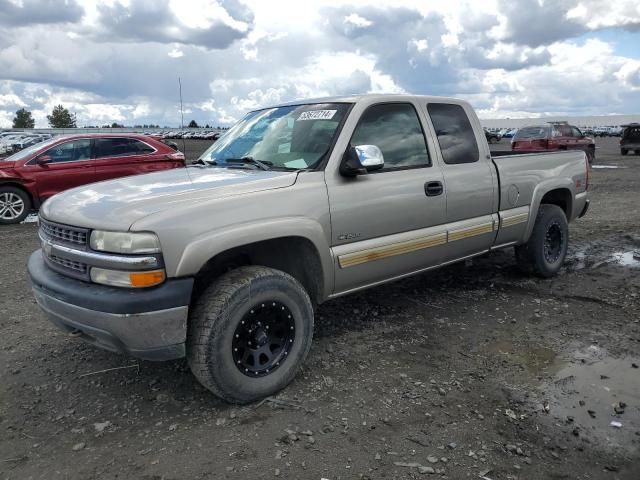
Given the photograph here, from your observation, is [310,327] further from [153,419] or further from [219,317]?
[153,419]

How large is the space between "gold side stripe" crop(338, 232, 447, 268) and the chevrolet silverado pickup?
0.01 metres

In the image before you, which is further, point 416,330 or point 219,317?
point 416,330

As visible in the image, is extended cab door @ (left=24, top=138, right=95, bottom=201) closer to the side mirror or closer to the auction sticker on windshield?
the auction sticker on windshield

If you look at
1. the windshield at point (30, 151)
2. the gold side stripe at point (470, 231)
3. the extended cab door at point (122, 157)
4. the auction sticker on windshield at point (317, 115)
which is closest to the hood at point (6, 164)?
the windshield at point (30, 151)

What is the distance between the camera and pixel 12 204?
979 cm

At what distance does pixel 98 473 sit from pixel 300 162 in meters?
2.25

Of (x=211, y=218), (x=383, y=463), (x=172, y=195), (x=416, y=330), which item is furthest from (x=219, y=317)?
(x=416, y=330)

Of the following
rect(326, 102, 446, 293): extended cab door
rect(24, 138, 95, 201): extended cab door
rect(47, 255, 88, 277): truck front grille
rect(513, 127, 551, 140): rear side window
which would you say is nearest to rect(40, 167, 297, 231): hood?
rect(47, 255, 88, 277): truck front grille

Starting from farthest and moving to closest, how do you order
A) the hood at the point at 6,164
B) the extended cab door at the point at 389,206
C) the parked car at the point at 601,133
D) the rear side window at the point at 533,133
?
the parked car at the point at 601,133, the rear side window at the point at 533,133, the hood at the point at 6,164, the extended cab door at the point at 389,206

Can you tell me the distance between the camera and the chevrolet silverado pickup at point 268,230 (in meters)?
2.90

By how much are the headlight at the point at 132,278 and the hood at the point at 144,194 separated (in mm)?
242

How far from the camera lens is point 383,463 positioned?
107 inches

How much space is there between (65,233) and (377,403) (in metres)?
2.13

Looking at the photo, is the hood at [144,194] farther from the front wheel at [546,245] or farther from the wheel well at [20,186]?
the wheel well at [20,186]
